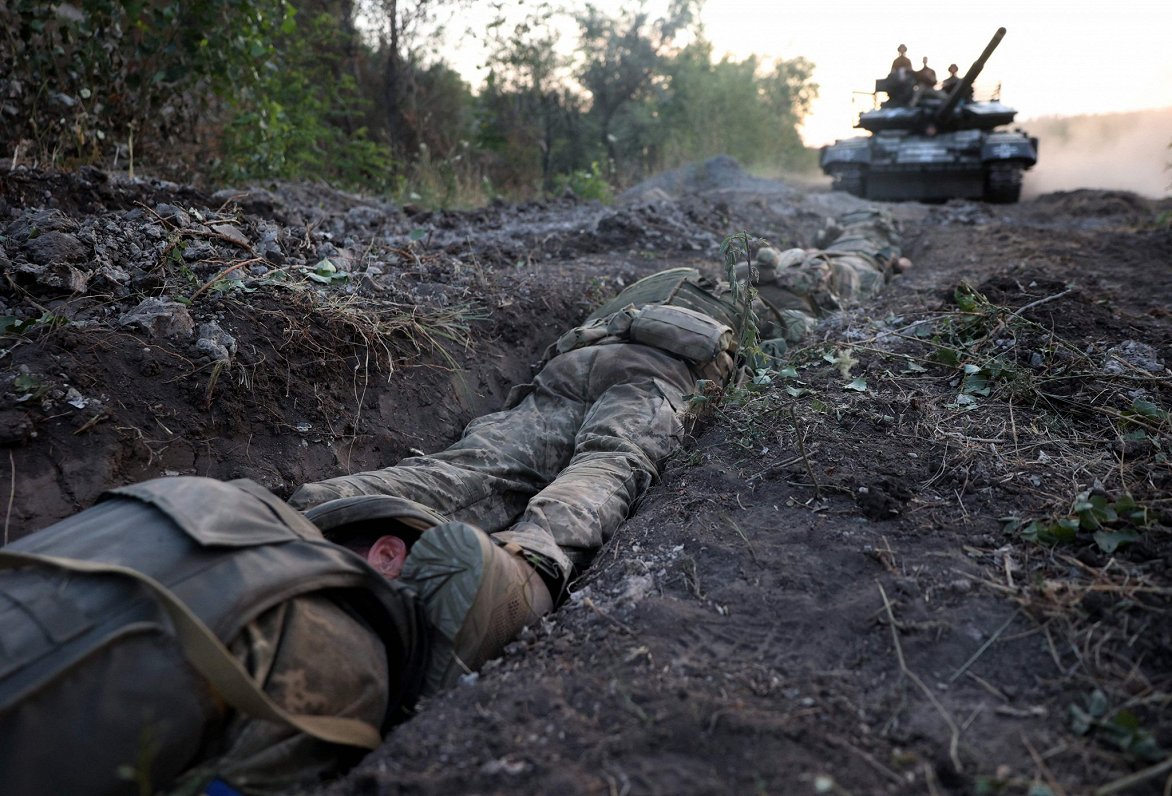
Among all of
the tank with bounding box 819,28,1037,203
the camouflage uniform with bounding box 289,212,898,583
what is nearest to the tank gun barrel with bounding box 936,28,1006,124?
the tank with bounding box 819,28,1037,203

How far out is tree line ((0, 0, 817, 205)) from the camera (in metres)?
4.62

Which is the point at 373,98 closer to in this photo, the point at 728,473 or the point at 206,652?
the point at 728,473

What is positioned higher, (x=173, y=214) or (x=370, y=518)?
(x=173, y=214)

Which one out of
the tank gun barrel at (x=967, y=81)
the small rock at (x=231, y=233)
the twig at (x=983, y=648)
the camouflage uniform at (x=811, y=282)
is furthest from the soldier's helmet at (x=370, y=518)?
the tank gun barrel at (x=967, y=81)

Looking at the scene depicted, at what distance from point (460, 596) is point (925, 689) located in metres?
1.02

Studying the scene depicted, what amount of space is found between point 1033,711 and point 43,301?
10.9ft

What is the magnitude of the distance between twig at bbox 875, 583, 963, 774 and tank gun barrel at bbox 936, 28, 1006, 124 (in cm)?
932

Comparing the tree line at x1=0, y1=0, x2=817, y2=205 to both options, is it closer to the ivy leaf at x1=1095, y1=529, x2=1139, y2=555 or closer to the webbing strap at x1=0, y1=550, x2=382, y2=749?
the webbing strap at x1=0, y1=550, x2=382, y2=749

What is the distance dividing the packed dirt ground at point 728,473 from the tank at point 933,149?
19.8 feet

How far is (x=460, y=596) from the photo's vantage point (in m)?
1.84

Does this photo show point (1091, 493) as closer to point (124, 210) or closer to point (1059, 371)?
point (1059, 371)

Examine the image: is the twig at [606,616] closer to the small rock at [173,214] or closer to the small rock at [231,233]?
the small rock at [231,233]

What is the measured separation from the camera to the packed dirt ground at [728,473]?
4.84ft

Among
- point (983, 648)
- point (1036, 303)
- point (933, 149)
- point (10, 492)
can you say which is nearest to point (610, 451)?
point (983, 648)
